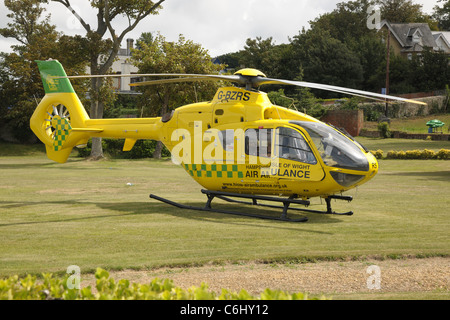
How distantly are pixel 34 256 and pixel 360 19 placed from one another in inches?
3074

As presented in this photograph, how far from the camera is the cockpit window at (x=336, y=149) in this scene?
12.5 meters

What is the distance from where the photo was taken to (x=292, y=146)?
13.1 m

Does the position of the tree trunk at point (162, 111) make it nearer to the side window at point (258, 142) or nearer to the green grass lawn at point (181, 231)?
the green grass lawn at point (181, 231)

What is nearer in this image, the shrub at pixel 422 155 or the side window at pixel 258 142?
the side window at pixel 258 142

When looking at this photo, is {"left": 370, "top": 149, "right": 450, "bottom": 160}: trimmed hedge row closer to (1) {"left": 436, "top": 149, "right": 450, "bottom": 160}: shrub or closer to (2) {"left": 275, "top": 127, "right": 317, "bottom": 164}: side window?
(1) {"left": 436, "top": 149, "right": 450, "bottom": 160}: shrub

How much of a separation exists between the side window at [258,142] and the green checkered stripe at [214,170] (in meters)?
0.67

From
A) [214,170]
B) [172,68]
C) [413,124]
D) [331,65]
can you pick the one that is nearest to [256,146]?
[214,170]

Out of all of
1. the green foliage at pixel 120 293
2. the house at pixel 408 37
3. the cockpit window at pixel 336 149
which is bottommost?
the green foliage at pixel 120 293

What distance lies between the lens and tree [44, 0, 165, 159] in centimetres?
3519

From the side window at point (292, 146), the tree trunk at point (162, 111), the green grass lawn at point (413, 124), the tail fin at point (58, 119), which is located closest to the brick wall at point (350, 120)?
the green grass lawn at point (413, 124)

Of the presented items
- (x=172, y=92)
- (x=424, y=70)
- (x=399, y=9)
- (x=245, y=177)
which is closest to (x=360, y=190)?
(x=245, y=177)

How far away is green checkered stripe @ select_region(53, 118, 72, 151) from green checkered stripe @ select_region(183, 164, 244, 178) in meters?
4.86

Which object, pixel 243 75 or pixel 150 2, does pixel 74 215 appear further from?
pixel 150 2

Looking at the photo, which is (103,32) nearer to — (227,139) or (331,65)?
(227,139)
